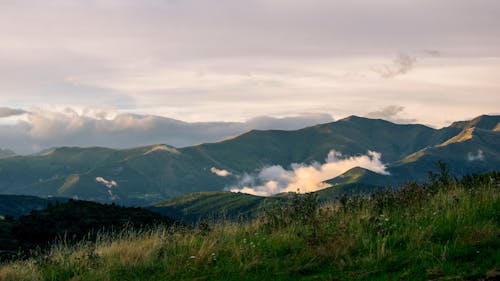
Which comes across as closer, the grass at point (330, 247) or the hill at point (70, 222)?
the grass at point (330, 247)

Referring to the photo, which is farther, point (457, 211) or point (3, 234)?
point (3, 234)

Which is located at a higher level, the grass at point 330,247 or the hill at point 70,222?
the grass at point 330,247

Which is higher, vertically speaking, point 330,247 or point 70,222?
point 330,247

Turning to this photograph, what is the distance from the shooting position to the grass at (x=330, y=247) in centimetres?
1023

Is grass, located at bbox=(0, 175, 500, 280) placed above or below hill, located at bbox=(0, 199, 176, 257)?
above

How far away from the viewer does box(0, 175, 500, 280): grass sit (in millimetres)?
10227

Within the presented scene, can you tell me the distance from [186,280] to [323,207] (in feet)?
19.4

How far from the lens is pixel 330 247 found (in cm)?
1162

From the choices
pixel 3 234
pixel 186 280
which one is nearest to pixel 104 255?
pixel 186 280

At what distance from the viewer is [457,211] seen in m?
12.5

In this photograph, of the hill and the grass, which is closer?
the grass

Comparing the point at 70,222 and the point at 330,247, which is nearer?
the point at 330,247

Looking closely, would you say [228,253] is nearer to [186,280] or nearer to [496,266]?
[186,280]

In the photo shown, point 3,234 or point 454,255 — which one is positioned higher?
point 454,255
